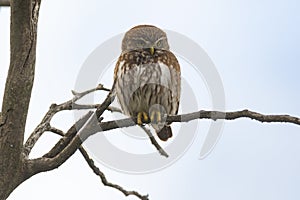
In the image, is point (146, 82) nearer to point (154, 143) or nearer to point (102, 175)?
point (154, 143)

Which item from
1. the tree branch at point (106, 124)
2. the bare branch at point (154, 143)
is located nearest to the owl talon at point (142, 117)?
the bare branch at point (154, 143)

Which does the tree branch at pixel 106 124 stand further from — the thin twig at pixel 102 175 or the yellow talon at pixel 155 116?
the yellow talon at pixel 155 116

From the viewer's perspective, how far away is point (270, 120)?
2.65m

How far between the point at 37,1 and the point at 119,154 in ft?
4.54

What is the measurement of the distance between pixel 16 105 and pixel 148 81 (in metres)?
1.32

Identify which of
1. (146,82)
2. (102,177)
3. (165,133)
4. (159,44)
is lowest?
(102,177)

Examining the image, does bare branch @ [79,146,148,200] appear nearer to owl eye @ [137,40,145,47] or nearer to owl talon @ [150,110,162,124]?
owl talon @ [150,110,162,124]

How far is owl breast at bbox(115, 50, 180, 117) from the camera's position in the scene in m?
3.95

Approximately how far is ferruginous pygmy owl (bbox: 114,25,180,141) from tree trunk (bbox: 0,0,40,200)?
1.15 meters

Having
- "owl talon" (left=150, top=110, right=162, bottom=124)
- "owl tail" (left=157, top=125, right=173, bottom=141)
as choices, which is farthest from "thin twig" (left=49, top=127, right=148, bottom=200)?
"owl tail" (left=157, top=125, right=173, bottom=141)

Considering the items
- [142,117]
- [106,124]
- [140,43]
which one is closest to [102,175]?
[142,117]

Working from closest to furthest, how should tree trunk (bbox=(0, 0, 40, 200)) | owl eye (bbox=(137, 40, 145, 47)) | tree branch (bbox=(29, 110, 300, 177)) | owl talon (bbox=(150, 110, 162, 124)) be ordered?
tree branch (bbox=(29, 110, 300, 177)) → tree trunk (bbox=(0, 0, 40, 200)) → owl talon (bbox=(150, 110, 162, 124)) → owl eye (bbox=(137, 40, 145, 47))

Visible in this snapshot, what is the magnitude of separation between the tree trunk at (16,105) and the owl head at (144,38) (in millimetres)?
1455

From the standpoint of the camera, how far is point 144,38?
14.1 ft
